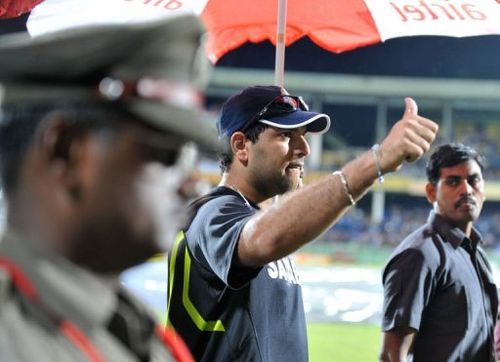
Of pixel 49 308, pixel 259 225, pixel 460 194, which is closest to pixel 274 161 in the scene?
pixel 259 225

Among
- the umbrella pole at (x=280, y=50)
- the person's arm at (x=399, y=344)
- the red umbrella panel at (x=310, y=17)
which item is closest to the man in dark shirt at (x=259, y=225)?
the umbrella pole at (x=280, y=50)

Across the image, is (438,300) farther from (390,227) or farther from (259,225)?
(390,227)

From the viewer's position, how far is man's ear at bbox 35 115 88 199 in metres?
1.08

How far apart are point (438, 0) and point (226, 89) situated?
2691cm

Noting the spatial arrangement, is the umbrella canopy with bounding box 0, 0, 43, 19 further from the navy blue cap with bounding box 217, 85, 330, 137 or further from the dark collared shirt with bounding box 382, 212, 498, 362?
the dark collared shirt with bounding box 382, 212, 498, 362

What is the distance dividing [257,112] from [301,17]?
5.39 feet

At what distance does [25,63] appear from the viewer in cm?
110

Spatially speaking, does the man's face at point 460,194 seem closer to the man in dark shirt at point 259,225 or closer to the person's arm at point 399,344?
the person's arm at point 399,344

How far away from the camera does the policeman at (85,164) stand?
1055mm

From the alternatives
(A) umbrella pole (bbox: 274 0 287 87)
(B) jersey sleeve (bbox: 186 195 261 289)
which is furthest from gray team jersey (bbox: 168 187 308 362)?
(A) umbrella pole (bbox: 274 0 287 87)

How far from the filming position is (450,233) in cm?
402

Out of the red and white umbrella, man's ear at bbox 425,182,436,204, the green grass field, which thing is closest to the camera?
the red and white umbrella

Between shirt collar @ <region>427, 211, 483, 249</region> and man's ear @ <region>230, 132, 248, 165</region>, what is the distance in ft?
4.57

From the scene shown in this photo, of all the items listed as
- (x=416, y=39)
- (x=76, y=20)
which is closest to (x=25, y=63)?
(x=76, y=20)
